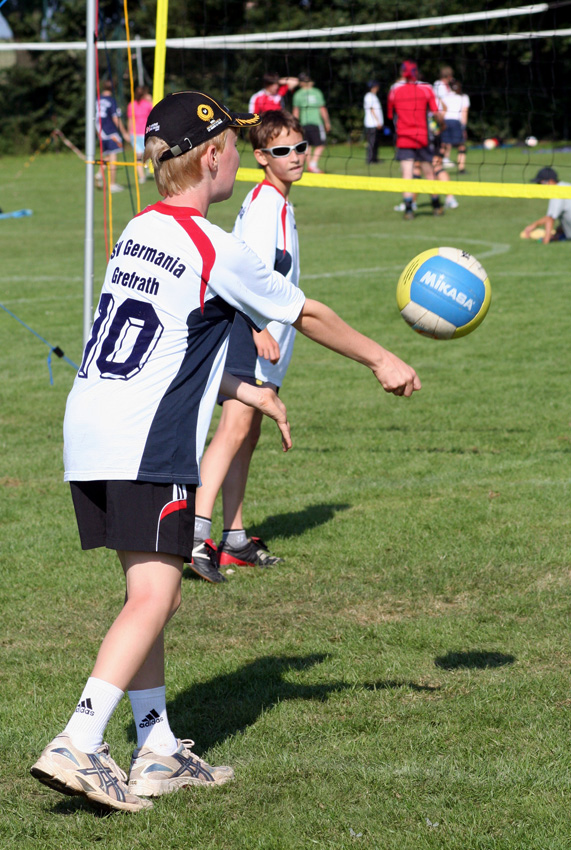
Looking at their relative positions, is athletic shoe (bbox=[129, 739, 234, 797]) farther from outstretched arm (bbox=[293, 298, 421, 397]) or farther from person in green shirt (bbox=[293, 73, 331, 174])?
person in green shirt (bbox=[293, 73, 331, 174])

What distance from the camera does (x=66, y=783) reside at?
2.93m

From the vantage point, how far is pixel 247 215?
5.60 m

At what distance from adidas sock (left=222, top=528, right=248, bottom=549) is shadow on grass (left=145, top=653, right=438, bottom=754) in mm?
1325

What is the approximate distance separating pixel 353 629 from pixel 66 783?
6.40ft

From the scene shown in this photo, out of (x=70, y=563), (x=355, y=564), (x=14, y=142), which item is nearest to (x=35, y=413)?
(x=70, y=563)

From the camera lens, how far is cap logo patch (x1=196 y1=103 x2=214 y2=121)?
3258 mm

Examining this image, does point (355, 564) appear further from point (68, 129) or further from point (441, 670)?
point (68, 129)

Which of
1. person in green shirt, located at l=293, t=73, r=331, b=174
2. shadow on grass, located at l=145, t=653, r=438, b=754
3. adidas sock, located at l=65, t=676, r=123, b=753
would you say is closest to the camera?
adidas sock, located at l=65, t=676, r=123, b=753

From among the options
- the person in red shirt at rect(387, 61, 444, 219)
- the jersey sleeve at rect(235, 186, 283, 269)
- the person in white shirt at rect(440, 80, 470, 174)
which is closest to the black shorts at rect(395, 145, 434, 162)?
the person in red shirt at rect(387, 61, 444, 219)

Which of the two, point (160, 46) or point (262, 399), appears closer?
point (262, 399)

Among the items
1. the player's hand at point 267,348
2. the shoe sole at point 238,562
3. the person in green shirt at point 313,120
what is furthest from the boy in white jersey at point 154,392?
the person in green shirt at point 313,120

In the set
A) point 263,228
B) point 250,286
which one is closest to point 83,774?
point 250,286

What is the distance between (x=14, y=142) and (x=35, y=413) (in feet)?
113

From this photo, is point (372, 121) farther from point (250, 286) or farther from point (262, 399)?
point (250, 286)
